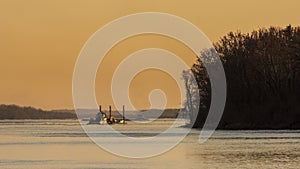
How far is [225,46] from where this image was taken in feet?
384

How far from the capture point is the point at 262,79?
111000mm

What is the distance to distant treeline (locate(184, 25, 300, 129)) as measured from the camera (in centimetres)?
10675

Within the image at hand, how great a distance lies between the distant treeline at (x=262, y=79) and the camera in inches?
4203

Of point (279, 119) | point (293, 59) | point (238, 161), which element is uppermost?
point (293, 59)

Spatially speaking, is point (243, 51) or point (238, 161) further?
point (243, 51)

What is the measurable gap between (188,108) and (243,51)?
17453 millimetres

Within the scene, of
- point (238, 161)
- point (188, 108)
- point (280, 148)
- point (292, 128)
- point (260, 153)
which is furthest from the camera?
point (188, 108)

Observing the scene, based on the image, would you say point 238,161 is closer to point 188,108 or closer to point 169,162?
point 169,162

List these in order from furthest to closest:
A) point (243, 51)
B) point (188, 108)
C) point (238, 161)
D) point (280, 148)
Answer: point (188, 108)
point (243, 51)
point (280, 148)
point (238, 161)

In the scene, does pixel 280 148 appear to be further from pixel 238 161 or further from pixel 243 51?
pixel 243 51

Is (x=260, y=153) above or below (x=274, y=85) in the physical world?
below

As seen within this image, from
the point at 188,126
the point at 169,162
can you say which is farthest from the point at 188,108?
the point at 169,162

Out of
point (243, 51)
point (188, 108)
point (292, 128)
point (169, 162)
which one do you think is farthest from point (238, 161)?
point (188, 108)

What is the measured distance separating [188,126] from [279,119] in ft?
102
